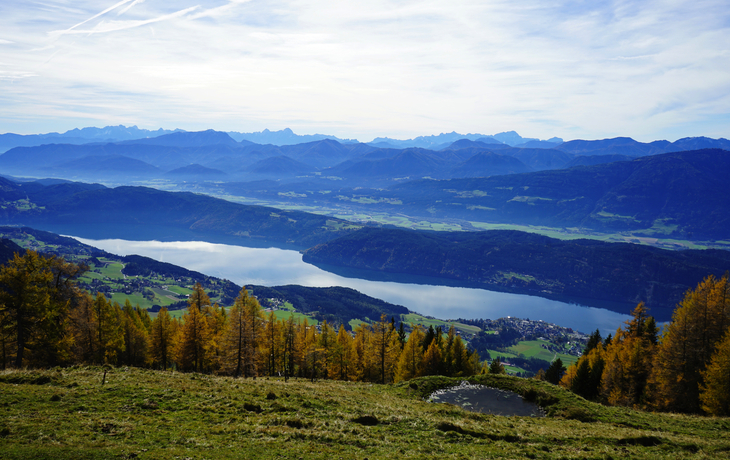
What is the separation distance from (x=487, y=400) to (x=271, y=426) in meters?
20.3

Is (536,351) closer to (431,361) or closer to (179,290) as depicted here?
(431,361)

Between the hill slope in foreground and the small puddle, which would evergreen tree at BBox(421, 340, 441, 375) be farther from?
the hill slope in foreground

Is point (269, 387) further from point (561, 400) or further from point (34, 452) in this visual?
point (561, 400)

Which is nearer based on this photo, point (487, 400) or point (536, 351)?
point (487, 400)

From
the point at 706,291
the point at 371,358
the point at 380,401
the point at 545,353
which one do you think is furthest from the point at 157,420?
the point at 545,353

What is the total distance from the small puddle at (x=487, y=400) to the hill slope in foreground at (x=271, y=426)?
2696 mm

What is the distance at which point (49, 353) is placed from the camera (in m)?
33.9

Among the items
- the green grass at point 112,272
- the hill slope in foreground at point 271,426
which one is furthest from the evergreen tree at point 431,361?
the green grass at point 112,272

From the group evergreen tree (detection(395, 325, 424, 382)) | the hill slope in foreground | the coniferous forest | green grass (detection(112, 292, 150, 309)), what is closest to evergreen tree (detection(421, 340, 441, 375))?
the coniferous forest

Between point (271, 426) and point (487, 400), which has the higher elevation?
point (271, 426)

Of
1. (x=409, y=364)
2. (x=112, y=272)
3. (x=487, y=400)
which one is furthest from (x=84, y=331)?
(x=112, y=272)

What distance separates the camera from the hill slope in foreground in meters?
15.4

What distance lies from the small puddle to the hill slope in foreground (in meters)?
2.70

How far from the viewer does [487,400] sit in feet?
106
